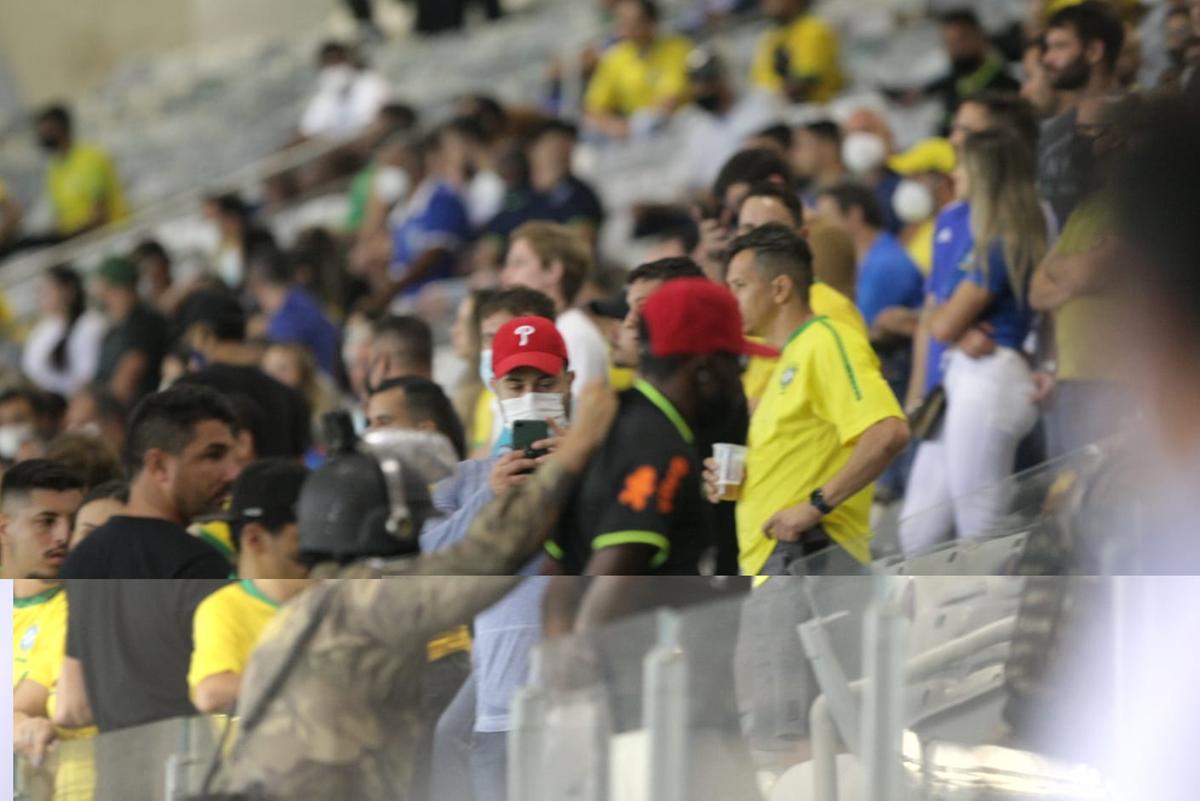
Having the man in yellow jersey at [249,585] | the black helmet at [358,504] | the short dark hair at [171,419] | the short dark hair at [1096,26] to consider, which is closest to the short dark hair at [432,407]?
the short dark hair at [171,419]

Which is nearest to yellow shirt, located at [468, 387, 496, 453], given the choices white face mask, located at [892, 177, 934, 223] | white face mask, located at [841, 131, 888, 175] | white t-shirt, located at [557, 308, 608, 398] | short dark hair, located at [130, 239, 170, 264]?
white t-shirt, located at [557, 308, 608, 398]

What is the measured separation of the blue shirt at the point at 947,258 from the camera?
21.1 ft

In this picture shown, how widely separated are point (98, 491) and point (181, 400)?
0.32m

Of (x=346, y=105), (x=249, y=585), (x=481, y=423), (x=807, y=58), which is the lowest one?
(x=249, y=585)

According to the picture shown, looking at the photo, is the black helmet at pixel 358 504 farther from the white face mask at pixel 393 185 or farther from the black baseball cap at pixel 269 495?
the white face mask at pixel 393 185

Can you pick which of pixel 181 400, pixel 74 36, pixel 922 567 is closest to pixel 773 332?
pixel 922 567

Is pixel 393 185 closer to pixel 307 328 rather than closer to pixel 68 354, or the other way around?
pixel 68 354

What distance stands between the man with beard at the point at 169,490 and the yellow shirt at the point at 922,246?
9.79 feet

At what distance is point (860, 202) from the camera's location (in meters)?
7.48

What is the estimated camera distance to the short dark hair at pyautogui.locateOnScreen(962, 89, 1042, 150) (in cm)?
660

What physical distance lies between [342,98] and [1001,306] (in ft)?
32.8

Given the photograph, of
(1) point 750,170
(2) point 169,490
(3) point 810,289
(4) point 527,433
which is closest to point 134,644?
(2) point 169,490

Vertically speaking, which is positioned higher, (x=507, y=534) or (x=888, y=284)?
(x=888, y=284)

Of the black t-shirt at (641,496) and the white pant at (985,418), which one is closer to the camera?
the black t-shirt at (641,496)
